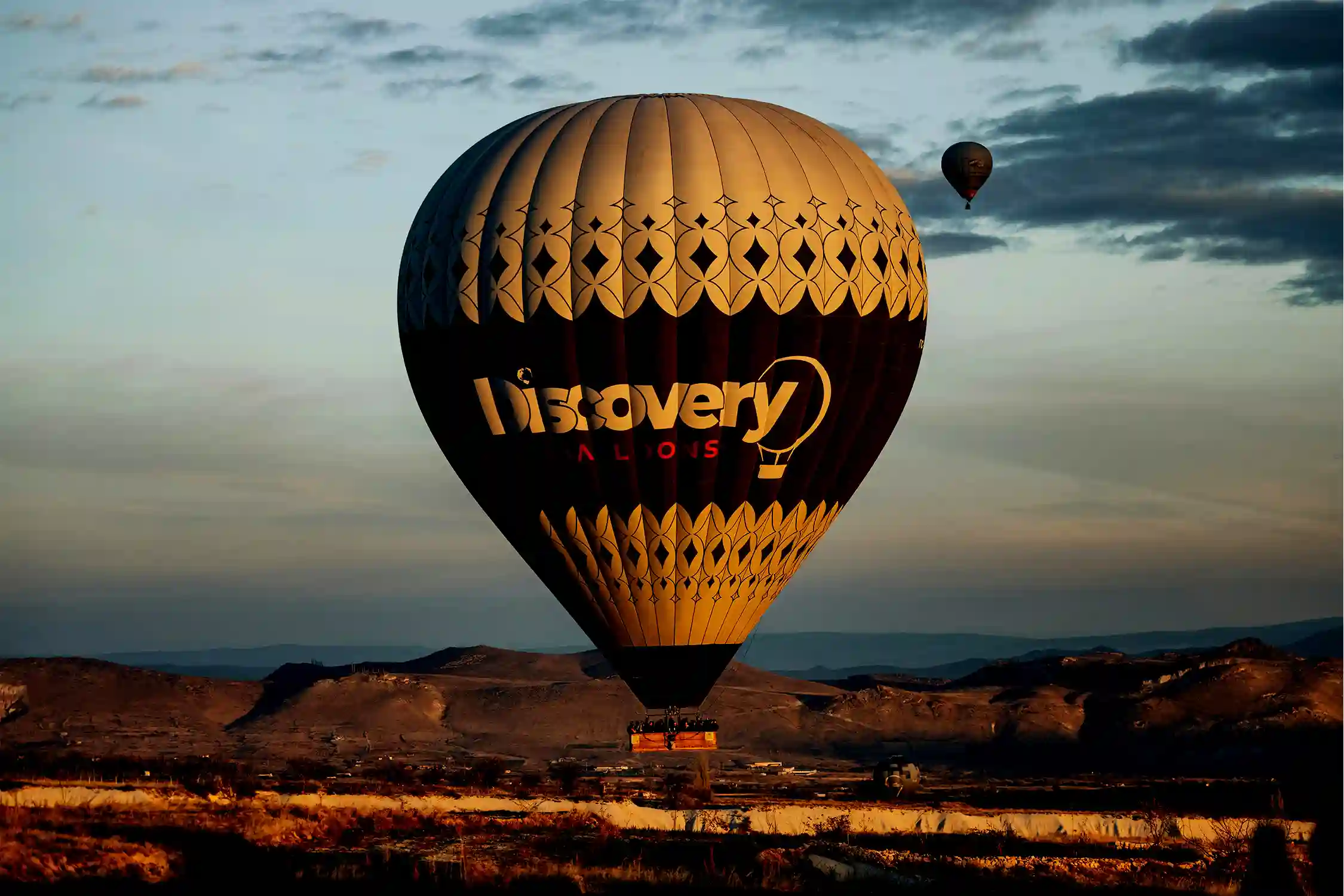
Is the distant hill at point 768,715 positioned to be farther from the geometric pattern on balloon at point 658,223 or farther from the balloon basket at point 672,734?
the geometric pattern on balloon at point 658,223

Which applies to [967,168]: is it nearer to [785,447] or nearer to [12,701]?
[785,447]

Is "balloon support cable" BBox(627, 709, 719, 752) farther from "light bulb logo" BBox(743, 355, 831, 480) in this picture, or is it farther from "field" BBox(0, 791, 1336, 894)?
"light bulb logo" BBox(743, 355, 831, 480)

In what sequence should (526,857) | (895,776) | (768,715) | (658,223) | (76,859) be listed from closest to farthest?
(76,859), (526,857), (658,223), (895,776), (768,715)

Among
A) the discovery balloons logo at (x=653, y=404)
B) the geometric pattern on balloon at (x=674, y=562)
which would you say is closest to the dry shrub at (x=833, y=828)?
the geometric pattern on balloon at (x=674, y=562)

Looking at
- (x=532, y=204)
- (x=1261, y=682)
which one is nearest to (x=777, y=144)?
(x=532, y=204)

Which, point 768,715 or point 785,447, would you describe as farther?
point 768,715

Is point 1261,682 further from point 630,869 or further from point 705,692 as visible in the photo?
point 630,869

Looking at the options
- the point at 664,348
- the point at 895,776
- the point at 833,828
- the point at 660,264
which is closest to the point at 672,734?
the point at 833,828
